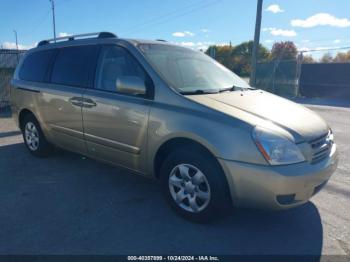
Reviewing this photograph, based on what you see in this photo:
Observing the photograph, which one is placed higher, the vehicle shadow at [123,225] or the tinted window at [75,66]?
the tinted window at [75,66]

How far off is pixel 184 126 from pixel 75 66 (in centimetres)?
213

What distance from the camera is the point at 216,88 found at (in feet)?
12.2

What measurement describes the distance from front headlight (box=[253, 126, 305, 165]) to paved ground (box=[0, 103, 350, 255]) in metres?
0.80

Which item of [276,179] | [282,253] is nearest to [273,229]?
[282,253]

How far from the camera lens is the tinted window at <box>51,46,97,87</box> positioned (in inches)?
161

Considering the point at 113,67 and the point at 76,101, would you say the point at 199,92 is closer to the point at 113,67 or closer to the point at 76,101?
the point at 113,67

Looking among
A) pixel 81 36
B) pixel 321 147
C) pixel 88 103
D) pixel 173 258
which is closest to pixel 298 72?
pixel 81 36

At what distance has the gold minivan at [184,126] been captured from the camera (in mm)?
2740

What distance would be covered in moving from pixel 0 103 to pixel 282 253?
1057cm

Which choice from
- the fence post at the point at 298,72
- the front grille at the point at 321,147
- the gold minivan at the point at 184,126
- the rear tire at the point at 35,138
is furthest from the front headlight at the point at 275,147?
the fence post at the point at 298,72

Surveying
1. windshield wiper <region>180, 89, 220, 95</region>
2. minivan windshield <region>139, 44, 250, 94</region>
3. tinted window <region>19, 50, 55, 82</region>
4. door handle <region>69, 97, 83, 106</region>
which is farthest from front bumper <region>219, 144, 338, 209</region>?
tinted window <region>19, 50, 55, 82</region>

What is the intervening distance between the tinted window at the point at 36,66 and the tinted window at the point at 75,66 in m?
0.28

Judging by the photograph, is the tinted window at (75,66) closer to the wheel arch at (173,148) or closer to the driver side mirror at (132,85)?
the driver side mirror at (132,85)

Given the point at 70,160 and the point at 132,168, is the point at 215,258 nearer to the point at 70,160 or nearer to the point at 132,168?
the point at 132,168
